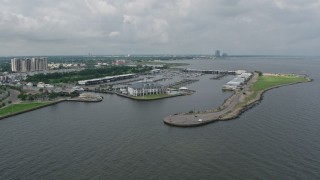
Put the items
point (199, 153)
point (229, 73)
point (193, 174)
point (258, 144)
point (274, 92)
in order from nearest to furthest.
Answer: point (193, 174)
point (199, 153)
point (258, 144)
point (274, 92)
point (229, 73)

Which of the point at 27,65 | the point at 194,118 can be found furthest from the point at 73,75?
the point at 194,118

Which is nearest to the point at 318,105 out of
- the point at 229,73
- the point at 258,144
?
the point at 258,144

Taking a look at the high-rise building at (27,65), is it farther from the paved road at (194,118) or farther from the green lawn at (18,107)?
the paved road at (194,118)

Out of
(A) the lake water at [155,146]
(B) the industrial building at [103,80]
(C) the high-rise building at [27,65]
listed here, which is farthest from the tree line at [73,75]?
(A) the lake water at [155,146]

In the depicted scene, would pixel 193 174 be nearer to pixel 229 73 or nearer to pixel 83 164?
pixel 83 164

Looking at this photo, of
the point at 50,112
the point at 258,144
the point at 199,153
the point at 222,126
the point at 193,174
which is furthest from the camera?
the point at 50,112

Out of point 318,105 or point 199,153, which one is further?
point 318,105

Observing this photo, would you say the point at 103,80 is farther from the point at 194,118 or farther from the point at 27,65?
the point at 27,65
